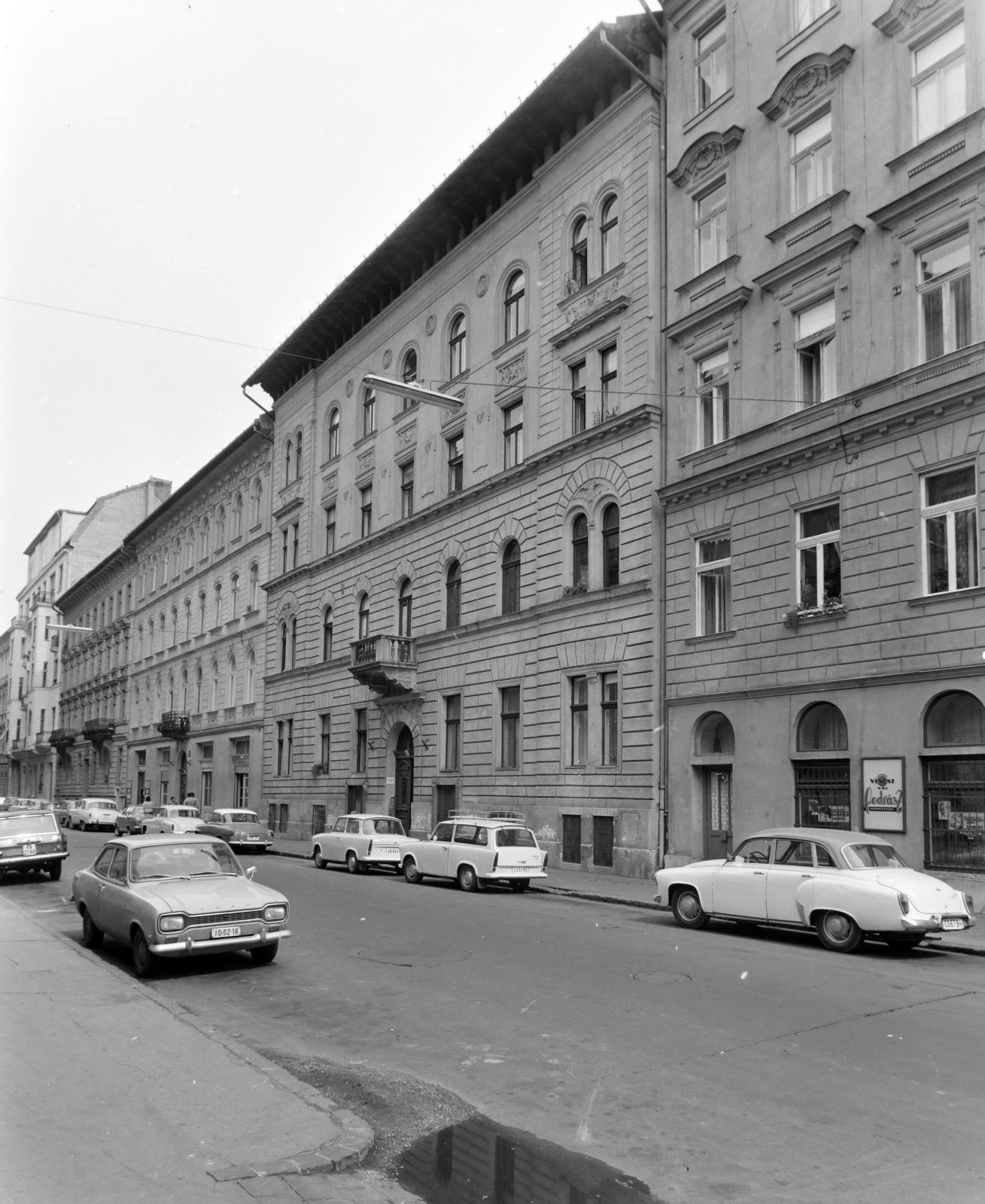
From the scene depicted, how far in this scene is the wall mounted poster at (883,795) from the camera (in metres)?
19.3

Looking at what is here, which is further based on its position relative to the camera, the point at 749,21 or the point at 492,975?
the point at 749,21

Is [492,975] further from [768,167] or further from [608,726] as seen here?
[768,167]

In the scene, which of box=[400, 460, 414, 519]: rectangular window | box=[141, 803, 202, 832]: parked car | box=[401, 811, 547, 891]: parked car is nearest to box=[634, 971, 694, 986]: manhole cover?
box=[401, 811, 547, 891]: parked car

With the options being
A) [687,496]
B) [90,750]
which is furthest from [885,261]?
[90,750]

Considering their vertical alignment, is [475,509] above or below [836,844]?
above

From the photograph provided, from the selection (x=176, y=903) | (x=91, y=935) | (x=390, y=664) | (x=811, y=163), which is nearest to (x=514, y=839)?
(x=91, y=935)

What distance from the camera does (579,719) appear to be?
28109 mm

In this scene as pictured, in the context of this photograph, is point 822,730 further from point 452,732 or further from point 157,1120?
point 157,1120

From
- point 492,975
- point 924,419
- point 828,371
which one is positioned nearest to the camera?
point 492,975

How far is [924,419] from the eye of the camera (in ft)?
63.6

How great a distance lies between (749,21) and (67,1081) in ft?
80.0

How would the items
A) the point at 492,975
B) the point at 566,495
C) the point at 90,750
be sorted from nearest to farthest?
1. the point at 492,975
2. the point at 566,495
3. the point at 90,750

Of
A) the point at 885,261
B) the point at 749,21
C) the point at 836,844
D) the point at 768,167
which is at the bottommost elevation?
the point at 836,844

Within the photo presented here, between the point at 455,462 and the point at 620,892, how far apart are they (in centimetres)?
1684
